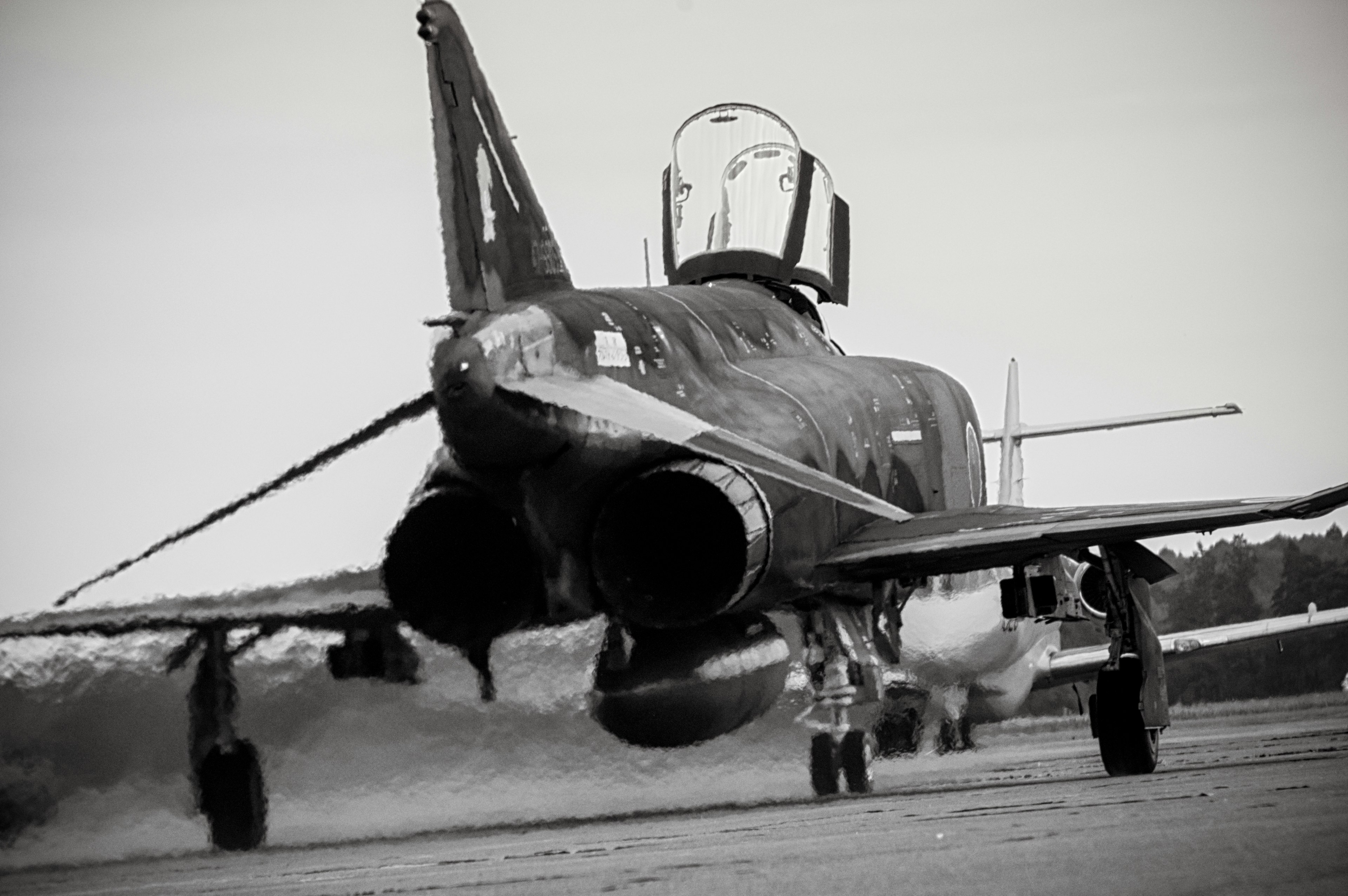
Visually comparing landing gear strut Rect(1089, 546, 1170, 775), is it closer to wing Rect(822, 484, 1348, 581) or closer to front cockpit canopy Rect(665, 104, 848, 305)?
wing Rect(822, 484, 1348, 581)

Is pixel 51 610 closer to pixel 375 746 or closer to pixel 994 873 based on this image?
pixel 375 746

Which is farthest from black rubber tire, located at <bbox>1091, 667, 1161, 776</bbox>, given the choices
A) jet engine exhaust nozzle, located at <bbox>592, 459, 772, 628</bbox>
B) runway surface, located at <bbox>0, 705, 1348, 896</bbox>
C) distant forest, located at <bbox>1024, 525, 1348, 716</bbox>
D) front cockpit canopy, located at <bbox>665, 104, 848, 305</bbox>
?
distant forest, located at <bbox>1024, 525, 1348, 716</bbox>

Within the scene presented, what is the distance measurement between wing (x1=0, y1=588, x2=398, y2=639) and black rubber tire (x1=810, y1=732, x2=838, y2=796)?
4.39 m

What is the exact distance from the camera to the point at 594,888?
6684mm

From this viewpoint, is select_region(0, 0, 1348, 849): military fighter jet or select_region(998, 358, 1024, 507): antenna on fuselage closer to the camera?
select_region(0, 0, 1348, 849): military fighter jet

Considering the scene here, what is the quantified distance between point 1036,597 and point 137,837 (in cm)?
665

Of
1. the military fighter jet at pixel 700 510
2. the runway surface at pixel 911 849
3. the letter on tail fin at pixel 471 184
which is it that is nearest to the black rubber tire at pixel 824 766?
the military fighter jet at pixel 700 510

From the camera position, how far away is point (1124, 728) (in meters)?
12.1

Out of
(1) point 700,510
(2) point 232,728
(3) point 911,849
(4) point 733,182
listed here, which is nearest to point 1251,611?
(4) point 733,182

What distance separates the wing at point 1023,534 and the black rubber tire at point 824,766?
291 cm

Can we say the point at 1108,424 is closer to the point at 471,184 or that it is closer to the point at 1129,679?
the point at 1129,679

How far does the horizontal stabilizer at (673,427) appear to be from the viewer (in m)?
8.11

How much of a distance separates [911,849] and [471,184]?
4.81 metres

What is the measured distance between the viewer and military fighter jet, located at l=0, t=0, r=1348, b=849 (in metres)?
9.09
